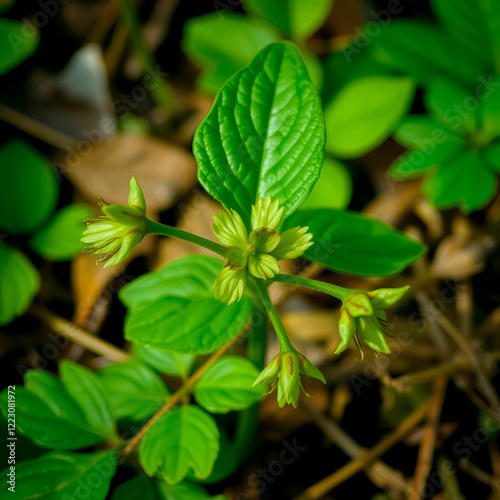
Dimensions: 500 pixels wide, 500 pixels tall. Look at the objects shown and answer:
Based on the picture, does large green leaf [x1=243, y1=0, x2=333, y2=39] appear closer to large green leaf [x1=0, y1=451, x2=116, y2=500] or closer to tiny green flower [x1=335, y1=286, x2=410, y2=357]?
tiny green flower [x1=335, y1=286, x2=410, y2=357]

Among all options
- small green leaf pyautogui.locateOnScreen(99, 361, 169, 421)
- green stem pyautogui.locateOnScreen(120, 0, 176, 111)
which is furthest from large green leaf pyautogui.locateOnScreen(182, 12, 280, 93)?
small green leaf pyautogui.locateOnScreen(99, 361, 169, 421)

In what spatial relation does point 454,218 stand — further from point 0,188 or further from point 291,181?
point 0,188

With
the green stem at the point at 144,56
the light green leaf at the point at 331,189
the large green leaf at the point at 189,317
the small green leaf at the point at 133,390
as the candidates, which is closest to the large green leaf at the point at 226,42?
the green stem at the point at 144,56

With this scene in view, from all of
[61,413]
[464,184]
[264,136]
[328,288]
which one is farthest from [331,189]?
[61,413]

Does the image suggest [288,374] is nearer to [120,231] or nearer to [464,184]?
[120,231]

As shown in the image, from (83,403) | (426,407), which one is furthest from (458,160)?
(83,403)

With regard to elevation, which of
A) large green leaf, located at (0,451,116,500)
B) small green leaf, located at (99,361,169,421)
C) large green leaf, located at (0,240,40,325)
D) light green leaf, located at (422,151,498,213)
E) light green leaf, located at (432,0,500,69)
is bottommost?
large green leaf, located at (0,240,40,325)

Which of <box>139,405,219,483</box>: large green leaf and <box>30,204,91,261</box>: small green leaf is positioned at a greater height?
<box>139,405,219,483</box>: large green leaf
